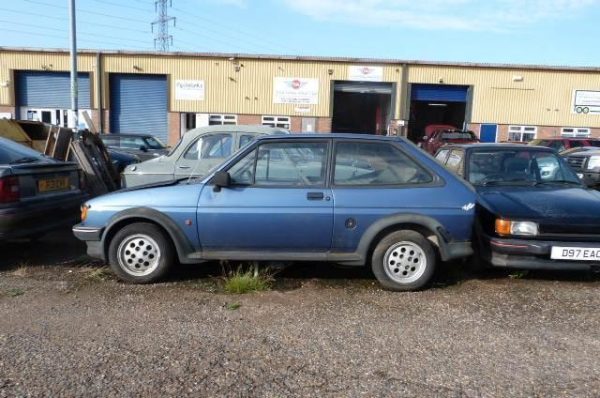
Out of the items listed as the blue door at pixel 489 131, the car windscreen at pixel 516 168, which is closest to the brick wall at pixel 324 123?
the blue door at pixel 489 131

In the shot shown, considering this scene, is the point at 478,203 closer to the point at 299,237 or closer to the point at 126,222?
the point at 299,237

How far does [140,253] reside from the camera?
480 centimetres

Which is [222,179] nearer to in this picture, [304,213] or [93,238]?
[304,213]

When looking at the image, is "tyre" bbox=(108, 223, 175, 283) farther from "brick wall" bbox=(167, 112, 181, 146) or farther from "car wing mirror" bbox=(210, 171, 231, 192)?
"brick wall" bbox=(167, 112, 181, 146)

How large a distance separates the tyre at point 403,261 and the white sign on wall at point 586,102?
28.8 metres

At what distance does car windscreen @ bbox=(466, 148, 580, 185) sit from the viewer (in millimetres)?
6088

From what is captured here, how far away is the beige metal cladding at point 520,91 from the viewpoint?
93.4 feet

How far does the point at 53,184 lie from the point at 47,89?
2716cm

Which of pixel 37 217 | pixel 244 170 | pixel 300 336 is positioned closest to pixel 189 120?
pixel 37 217

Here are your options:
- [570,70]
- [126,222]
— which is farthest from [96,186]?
[570,70]

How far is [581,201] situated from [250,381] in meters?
4.08

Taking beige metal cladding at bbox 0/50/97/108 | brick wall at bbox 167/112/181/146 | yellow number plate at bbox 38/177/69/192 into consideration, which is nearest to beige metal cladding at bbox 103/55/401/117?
brick wall at bbox 167/112/181/146

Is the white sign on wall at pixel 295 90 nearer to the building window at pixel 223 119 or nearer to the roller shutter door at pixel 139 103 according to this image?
the building window at pixel 223 119

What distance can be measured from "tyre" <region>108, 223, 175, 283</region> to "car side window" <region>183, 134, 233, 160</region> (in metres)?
2.88
